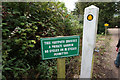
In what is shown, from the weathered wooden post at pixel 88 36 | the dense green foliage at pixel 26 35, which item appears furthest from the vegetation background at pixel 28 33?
the weathered wooden post at pixel 88 36

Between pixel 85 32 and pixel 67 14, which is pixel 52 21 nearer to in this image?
pixel 67 14

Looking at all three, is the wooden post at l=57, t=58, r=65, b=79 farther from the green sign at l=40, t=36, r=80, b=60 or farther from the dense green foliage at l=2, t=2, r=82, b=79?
the dense green foliage at l=2, t=2, r=82, b=79

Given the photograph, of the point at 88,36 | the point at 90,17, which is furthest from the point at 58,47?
the point at 90,17

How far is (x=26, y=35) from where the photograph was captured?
2.52m

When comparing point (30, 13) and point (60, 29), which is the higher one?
point (30, 13)

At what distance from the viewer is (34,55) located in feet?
8.58

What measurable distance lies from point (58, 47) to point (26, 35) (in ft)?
3.79

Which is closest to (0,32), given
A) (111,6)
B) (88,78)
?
(88,78)

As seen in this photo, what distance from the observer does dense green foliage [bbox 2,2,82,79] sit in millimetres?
2174

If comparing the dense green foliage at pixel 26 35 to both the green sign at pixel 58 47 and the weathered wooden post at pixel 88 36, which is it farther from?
the weathered wooden post at pixel 88 36

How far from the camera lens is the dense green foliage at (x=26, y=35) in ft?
7.13

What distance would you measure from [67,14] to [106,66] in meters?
2.46

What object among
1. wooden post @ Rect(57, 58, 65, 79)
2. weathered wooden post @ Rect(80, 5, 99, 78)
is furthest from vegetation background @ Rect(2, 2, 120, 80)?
weathered wooden post @ Rect(80, 5, 99, 78)

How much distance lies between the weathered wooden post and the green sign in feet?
0.84
